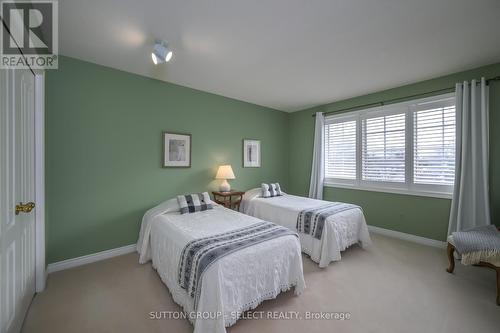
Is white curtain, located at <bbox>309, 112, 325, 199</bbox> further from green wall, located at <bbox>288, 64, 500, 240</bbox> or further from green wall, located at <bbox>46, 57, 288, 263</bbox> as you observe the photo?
green wall, located at <bbox>46, 57, 288, 263</bbox>

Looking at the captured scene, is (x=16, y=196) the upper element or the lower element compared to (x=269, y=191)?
upper

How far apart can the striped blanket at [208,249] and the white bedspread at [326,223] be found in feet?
2.88

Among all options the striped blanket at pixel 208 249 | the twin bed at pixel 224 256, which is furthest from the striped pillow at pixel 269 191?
the striped blanket at pixel 208 249

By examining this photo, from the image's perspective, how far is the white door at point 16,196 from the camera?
125cm

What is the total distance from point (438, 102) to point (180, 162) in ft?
14.0

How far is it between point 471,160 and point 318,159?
2326 millimetres

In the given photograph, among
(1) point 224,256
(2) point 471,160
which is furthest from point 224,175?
(2) point 471,160

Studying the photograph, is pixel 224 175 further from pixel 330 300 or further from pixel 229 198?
pixel 330 300

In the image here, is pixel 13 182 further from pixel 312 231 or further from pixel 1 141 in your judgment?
pixel 312 231

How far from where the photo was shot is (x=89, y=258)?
8.75 feet

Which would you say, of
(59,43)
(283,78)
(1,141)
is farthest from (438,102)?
(59,43)

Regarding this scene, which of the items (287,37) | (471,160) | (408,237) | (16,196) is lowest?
(408,237)

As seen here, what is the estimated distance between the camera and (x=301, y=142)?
506 cm

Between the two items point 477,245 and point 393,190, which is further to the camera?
point 393,190
